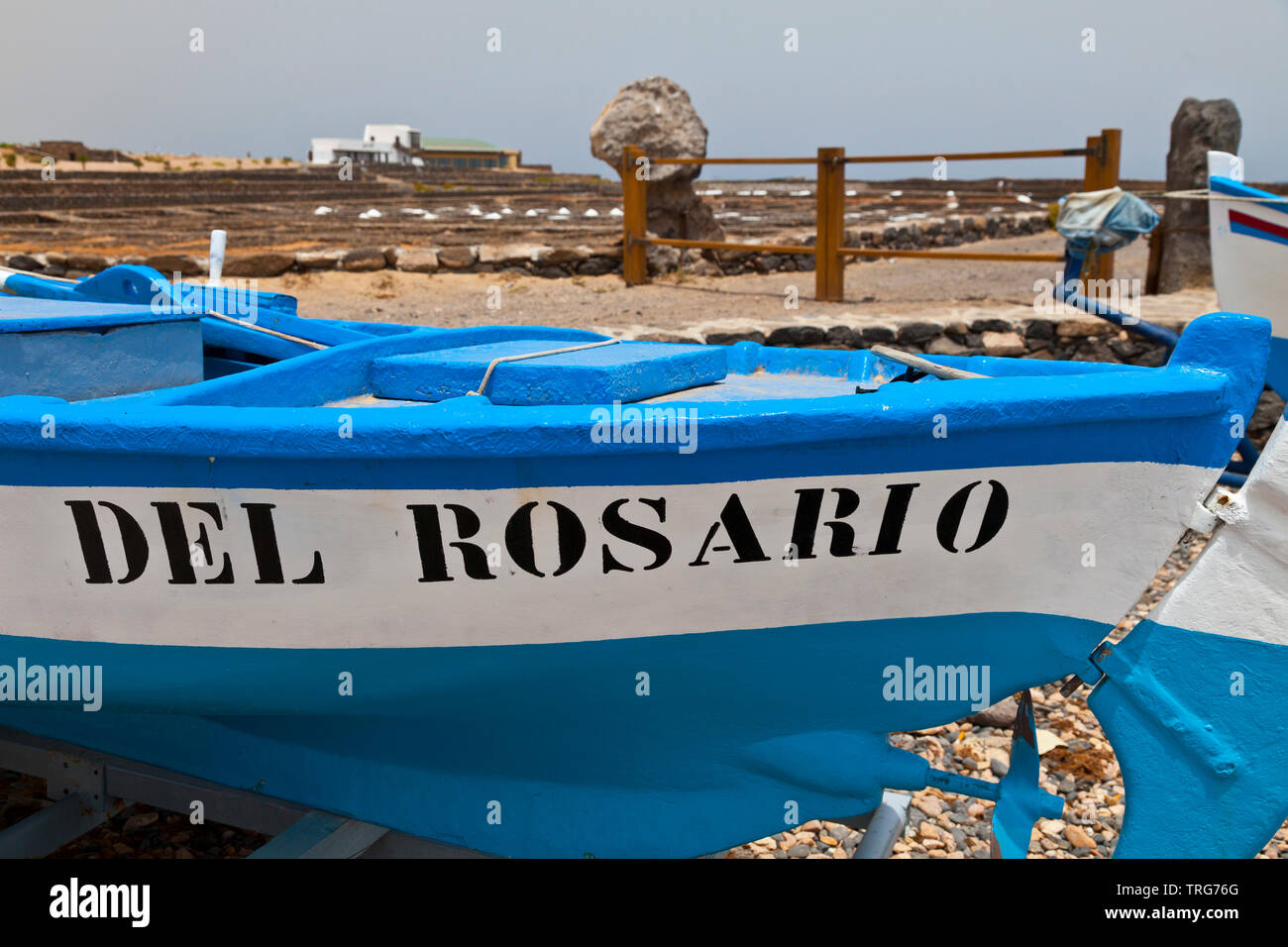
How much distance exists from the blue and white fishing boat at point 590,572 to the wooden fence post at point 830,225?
21.1 feet

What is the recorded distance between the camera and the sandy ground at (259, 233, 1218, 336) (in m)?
7.16

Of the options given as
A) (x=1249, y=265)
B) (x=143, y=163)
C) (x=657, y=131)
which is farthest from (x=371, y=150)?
(x=1249, y=265)

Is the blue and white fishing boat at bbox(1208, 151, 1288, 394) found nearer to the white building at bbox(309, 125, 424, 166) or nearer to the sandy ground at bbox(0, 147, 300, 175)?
the sandy ground at bbox(0, 147, 300, 175)

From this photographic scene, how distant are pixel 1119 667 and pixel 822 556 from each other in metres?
0.63

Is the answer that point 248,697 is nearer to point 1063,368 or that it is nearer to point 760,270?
point 1063,368

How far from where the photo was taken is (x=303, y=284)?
886 cm

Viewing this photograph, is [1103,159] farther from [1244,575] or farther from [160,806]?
[160,806]

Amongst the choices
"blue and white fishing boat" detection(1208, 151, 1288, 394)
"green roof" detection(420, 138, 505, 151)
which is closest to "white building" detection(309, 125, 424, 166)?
"green roof" detection(420, 138, 505, 151)

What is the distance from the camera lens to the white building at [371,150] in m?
38.1

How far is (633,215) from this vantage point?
967cm

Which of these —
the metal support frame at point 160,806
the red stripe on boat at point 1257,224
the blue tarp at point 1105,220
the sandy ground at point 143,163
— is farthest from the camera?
the sandy ground at point 143,163

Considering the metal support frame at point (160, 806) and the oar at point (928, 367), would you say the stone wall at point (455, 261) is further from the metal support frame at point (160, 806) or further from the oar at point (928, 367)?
the oar at point (928, 367)

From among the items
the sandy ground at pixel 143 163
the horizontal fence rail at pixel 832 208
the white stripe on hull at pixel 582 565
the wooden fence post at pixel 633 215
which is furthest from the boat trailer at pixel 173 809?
the sandy ground at pixel 143 163

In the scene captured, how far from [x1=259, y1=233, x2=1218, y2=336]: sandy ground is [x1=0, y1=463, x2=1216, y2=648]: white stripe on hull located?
14.5 feet
